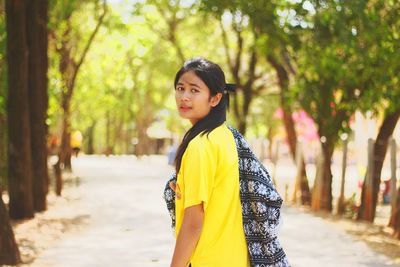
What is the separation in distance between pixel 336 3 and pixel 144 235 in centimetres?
430

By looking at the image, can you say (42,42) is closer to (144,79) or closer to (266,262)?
(266,262)

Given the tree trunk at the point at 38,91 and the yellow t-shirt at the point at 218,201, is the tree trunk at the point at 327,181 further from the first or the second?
the yellow t-shirt at the point at 218,201

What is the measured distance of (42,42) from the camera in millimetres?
14695

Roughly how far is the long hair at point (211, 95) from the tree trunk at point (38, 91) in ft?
36.0

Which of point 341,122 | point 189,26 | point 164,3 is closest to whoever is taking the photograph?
point 341,122

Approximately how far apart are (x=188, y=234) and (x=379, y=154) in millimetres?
12420

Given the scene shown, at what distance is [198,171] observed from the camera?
280 centimetres

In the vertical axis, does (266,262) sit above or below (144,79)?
below

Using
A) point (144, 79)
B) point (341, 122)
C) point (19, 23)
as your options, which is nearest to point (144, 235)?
point (19, 23)

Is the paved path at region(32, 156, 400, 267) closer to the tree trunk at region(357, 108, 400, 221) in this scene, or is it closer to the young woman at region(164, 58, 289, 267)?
the tree trunk at region(357, 108, 400, 221)

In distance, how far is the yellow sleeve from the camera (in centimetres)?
280

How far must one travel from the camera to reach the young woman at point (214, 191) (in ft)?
9.30

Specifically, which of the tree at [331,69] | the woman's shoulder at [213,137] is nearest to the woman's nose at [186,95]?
the woman's shoulder at [213,137]

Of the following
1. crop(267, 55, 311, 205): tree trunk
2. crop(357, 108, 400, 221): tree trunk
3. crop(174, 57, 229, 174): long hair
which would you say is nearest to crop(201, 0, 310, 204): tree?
crop(267, 55, 311, 205): tree trunk
